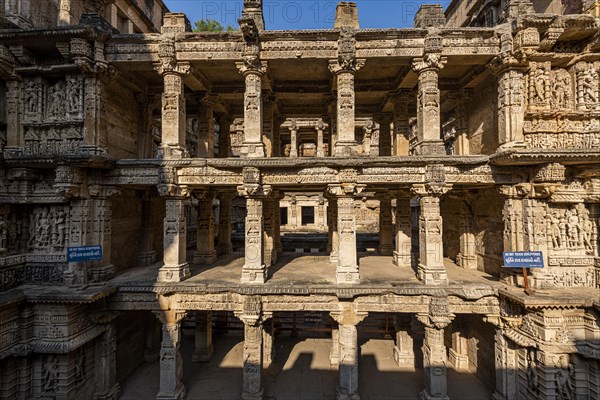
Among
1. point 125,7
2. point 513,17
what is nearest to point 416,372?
point 513,17

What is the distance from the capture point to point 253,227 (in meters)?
8.75

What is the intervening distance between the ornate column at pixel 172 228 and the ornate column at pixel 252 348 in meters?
2.54

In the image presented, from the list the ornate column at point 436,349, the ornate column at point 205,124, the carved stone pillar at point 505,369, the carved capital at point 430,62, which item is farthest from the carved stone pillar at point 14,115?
the carved stone pillar at point 505,369

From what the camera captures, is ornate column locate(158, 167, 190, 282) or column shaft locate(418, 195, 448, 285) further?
ornate column locate(158, 167, 190, 282)

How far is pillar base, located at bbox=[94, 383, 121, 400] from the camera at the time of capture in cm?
876

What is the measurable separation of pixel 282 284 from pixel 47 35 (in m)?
10.7

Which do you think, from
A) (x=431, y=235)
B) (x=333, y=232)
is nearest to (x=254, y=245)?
(x=333, y=232)

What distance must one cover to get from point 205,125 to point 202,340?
907cm

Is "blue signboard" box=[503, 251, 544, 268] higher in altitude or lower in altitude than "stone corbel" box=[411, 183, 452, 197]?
lower

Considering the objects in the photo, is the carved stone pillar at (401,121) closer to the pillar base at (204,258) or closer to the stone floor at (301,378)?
the stone floor at (301,378)

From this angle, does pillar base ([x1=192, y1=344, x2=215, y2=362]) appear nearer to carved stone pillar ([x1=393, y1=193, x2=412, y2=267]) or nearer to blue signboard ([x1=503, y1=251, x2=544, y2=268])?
carved stone pillar ([x1=393, y1=193, x2=412, y2=267])

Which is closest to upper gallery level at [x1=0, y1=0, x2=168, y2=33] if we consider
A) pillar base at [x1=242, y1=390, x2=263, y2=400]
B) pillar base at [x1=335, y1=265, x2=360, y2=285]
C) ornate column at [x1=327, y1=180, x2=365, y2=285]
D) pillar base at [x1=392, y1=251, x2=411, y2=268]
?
ornate column at [x1=327, y1=180, x2=365, y2=285]

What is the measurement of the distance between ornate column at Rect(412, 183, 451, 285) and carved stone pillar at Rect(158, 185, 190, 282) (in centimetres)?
775

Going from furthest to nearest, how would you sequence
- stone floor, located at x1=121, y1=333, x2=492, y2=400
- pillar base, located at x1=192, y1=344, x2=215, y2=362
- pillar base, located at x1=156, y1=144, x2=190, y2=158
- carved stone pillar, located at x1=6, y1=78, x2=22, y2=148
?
pillar base, located at x1=192, y1=344, x2=215, y2=362 < stone floor, located at x1=121, y1=333, x2=492, y2=400 < pillar base, located at x1=156, y1=144, x2=190, y2=158 < carved stone pillar, located at x1=6, y1=78, x2=22, y2=148
